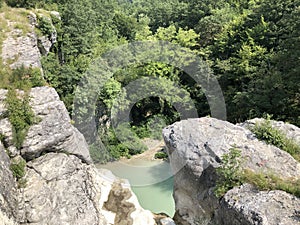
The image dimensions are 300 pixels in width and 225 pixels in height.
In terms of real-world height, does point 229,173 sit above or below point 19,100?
above

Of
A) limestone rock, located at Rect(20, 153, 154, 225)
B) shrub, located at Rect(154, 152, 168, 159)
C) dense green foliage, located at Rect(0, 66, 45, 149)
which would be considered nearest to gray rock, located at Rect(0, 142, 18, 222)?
limestone rock, located at Rect(20, 153, 154, 225)

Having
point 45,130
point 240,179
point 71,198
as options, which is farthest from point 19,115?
point 240,179

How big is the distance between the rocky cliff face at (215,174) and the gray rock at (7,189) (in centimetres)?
552

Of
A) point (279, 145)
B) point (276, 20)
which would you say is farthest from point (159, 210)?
point (276, 20)

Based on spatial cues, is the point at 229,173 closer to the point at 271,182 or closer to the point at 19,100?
the point at 271,182

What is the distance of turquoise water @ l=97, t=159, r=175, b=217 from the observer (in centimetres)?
1253

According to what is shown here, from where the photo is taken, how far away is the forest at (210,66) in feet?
43.3

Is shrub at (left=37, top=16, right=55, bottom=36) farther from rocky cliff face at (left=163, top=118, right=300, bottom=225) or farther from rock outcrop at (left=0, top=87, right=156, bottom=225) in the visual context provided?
rocky cliff face at (left=163, top=118, right=300, bottom=225)

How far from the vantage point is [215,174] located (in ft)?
28.1

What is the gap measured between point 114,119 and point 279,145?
11.3 metres

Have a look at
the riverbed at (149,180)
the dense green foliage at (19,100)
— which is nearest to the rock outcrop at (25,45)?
the dense green foliage at (19,100)

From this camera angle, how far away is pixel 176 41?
20.9m

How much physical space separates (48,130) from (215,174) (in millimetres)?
6410

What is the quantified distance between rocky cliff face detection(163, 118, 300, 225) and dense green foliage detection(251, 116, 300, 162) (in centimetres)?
31
